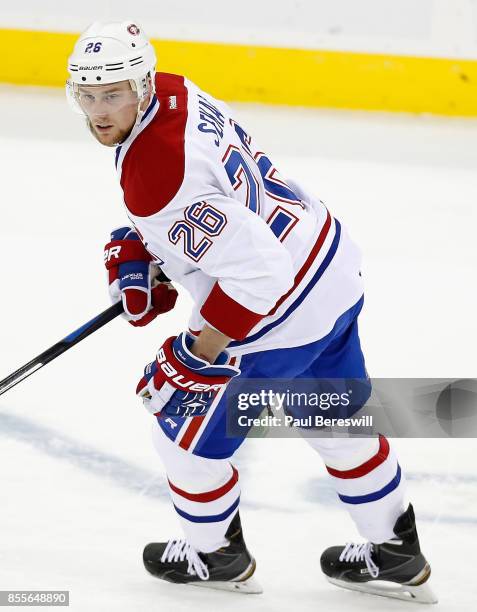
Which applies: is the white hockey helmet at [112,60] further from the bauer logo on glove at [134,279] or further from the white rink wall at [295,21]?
the white rink wall at [295,21]

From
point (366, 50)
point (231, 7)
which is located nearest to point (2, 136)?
point (231, 7)

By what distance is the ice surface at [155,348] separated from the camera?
2.30m

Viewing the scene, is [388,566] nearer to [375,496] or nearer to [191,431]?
[375,496]

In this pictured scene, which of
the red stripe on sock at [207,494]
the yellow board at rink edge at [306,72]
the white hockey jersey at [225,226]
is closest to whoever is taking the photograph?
the white hockey jersey at [225,226]

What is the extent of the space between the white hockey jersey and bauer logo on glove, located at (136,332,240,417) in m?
0.07

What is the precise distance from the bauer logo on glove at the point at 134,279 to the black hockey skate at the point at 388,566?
637 mm

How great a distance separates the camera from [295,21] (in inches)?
195

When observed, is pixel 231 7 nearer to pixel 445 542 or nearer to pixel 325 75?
pixel 325 75

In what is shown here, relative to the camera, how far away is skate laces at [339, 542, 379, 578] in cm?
228

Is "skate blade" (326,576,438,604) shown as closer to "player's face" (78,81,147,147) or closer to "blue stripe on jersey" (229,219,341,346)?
"blue stripe on jersey" (229,219,341,346)

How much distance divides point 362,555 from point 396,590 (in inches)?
3.9

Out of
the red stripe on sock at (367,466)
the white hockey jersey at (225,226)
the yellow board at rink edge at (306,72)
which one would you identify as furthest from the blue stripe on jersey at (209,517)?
the yellow board at rink edge at (306,72)

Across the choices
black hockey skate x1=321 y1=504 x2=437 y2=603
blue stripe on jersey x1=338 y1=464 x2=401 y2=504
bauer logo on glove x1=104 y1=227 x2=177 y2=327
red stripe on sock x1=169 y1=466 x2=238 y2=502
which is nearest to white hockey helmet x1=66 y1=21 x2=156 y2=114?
bauer logo on glove x1=104 y1=227 x2=177 y2=327

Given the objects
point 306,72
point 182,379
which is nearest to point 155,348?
→ point 182,379
